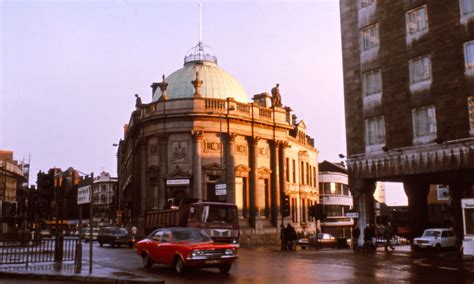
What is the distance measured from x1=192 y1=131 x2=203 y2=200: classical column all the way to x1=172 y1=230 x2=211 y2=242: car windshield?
30.2 m

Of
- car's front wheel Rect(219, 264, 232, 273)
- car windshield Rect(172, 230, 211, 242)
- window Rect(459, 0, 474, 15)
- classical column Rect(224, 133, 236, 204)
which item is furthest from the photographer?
classical column Rect(224, 133, 236, 204)

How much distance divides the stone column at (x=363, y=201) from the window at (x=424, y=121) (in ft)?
16.6

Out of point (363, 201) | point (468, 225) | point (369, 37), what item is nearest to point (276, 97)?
point (369, 37)

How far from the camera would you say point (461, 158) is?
2936cm

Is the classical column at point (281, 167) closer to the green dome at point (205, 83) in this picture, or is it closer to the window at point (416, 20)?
the green dome at point (205, 83)

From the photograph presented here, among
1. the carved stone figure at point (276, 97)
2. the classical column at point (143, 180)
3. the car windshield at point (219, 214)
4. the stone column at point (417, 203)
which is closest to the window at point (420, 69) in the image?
the stone column at point (417, 203)

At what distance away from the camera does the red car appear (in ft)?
58.3

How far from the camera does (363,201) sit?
35.3m

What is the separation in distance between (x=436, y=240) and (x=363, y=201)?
510cm

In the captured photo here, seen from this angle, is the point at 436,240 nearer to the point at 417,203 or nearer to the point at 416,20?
the point at 417,203

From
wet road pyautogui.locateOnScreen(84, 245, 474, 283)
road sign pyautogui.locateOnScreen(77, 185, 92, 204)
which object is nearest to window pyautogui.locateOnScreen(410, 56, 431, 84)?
wet road pyautogui.locateOnScreen(84, 245, 474, 283)

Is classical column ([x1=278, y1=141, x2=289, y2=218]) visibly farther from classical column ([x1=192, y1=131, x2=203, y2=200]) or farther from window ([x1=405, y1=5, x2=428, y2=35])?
window ([x1=405, y1=5, x2=428, y2=35])

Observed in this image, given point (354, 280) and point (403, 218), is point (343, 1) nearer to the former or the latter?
point (354, 280)

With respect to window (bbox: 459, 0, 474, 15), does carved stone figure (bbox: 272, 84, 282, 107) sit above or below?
above
